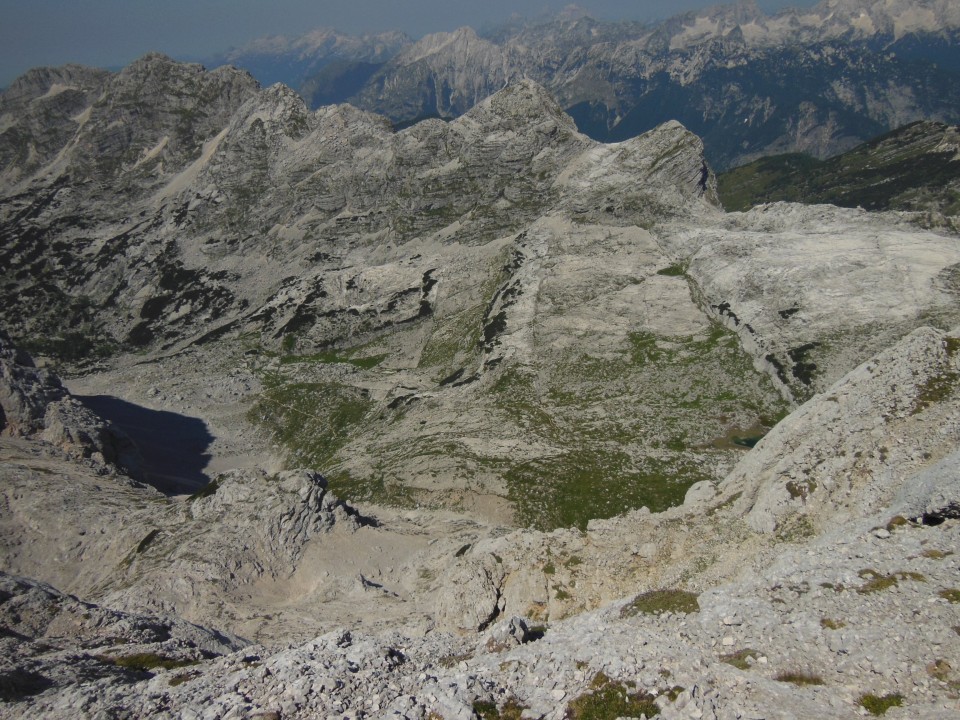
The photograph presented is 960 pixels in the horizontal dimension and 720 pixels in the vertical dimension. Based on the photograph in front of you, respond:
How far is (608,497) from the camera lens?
2842 inches

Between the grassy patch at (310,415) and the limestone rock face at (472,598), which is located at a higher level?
the limestone rock face at (472,598)

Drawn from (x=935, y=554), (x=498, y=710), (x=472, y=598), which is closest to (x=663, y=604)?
(x=498, y=710)

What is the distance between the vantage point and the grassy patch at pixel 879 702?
2022cm

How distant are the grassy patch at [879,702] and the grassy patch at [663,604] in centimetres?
859

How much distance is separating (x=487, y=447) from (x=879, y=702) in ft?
209

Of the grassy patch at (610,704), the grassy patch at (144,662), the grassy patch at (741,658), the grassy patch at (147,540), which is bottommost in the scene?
the grassy patch at (147,540)

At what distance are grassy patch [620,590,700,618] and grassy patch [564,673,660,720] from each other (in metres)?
7.54

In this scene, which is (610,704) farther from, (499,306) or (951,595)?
(499,306)

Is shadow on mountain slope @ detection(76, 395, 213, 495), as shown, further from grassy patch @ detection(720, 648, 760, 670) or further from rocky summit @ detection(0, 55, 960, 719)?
grassy patch @ detection(720, 648, 760, 670)

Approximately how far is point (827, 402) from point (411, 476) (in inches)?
2014

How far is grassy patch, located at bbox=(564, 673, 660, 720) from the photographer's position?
849 inches

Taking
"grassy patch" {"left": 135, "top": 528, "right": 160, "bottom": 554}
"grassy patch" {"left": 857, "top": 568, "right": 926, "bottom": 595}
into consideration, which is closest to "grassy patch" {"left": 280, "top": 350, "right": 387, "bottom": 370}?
"grassy patch" {"left": 135, "top": 528, "right": 160, "bottom": 554}

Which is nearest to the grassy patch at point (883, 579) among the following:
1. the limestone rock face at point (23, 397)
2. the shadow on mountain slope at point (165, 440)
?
the shadow on mountain slope at point (165, 440)

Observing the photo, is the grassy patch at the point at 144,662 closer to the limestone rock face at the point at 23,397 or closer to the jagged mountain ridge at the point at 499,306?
the jagged mountain ridge at the point at 499,306
